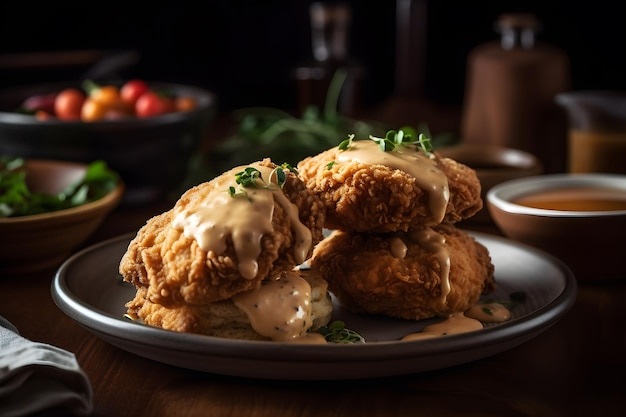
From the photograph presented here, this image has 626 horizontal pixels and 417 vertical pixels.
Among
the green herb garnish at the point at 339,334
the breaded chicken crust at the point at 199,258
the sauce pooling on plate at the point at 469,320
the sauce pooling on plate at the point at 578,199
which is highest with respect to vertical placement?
the breaded chicken crust at the point at 199,258

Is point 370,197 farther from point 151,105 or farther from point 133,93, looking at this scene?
point 133,93

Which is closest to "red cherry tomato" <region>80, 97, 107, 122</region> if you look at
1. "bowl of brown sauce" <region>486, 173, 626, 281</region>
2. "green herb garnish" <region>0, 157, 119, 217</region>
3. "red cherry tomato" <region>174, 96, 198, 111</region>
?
"red cherry tomato" <region>174, 96, 198, 111</region>

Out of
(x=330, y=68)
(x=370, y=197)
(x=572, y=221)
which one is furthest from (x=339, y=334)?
(x=330, y=68)

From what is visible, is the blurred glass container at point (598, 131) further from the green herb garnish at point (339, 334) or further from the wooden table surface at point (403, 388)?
the green herb garnish at point (339, 334)

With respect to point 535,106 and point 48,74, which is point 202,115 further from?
point 48,74

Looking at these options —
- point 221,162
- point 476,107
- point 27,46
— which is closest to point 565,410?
point 221,162

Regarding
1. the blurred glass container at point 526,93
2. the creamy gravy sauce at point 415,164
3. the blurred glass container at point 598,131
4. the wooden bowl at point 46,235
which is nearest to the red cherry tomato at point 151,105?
the wooden bowl at point 46,235
